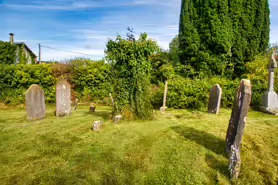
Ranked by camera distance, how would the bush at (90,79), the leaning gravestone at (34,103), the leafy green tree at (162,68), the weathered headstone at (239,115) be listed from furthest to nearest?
the bush at (90,79) → the leafy green tree at (162,68) → the leaning gravestone at (34,103) → the weathered headstone at (239,115)

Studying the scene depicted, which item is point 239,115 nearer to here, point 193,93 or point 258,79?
point 193,93

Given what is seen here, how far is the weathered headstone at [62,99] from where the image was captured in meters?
7.56

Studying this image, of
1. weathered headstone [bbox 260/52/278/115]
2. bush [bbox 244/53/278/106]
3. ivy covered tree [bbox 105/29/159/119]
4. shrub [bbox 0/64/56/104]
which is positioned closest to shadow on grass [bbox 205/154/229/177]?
ivy covered tree [bbox 105/29/159/119]

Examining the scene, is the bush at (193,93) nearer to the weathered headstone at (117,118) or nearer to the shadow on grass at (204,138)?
the weathered headstone at (117,118)

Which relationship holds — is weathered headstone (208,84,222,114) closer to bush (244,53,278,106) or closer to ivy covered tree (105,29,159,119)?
bush (244,53,278,106)

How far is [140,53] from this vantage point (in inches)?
248

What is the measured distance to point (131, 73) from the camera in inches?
250

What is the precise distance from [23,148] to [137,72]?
13.4 feet

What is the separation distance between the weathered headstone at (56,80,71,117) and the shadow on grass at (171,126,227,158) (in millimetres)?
4923

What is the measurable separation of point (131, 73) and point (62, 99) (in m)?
3.53

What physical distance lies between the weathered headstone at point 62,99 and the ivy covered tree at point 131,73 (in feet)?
8.35

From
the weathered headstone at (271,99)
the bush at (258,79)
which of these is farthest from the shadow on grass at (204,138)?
the bush at (258,79)

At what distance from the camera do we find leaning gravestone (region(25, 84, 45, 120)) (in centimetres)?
700

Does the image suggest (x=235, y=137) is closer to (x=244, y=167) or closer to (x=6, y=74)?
(x=244, y=167)
